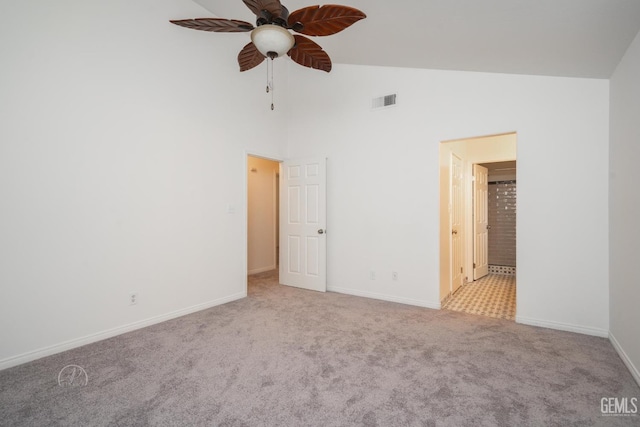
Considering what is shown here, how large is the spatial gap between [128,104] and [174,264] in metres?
1.75

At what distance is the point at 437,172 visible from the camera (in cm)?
362

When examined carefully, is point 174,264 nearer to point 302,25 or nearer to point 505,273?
point 302,25

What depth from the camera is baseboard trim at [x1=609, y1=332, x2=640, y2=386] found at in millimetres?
2064

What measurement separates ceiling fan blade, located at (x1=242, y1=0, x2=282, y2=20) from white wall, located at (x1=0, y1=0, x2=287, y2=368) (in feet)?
5.91

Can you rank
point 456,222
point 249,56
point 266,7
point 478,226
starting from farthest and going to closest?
1. point 478,226
2. point 456,222
3. point 249,56
4. point 266,7

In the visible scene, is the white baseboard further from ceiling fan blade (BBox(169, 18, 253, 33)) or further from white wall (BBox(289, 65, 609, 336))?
ceiling fan blade (BBox(169, 18, 253, 33))

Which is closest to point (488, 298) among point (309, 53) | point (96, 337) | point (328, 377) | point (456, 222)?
point (456, 222)

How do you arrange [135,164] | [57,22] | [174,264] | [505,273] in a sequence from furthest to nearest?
1. [505,273]
2. [174,264]
3. [135,164]
4. [57,22]

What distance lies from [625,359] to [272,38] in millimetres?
3561

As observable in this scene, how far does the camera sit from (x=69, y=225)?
258 centimetres

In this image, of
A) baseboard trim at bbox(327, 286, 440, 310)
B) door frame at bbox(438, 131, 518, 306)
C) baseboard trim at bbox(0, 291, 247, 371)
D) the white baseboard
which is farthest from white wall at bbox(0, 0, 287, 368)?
door frame at bbox(438, 131, 518, 306)

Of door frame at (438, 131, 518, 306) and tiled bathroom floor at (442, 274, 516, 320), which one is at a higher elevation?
door frame at (438, 131, 518, 306)

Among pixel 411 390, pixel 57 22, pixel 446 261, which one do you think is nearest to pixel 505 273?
pixel 446 261

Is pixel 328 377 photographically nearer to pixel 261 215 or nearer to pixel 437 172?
pixel 437 172
